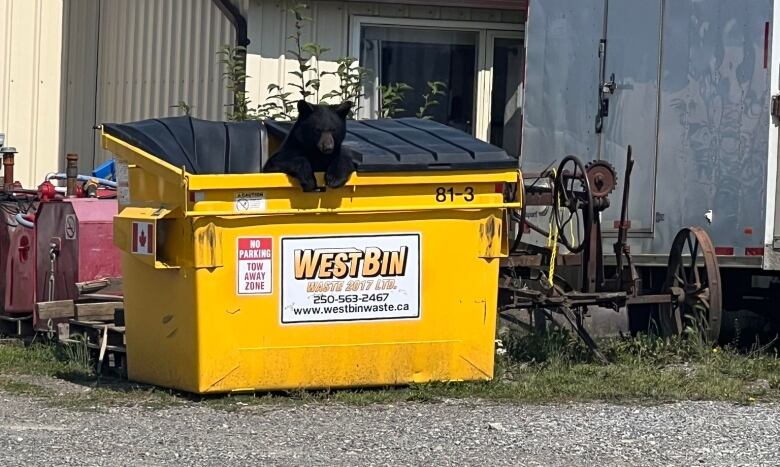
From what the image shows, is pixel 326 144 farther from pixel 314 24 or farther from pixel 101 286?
pixel 314 24

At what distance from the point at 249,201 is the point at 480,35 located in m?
6.00

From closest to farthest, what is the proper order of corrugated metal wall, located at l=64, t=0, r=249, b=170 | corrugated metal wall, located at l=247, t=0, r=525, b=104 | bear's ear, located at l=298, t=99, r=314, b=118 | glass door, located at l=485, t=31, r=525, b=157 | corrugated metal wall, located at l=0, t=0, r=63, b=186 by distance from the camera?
bear's ear, located at l=298, t=99, r=314, b=118 < corrugated metal wall, located at l=247, t=0, r=525, b=104 < corrugated metal wall, located at l=64, t=0, r=249, b=170 < glass door, located at l=485, t=31, r=525, b=157 < corrugated metal wall, located at l=0, t=0, r=63, b=186

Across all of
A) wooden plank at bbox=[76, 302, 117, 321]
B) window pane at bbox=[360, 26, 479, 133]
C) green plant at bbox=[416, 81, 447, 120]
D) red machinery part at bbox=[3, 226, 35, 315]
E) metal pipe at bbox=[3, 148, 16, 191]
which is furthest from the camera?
window pane at bbox=[360, 26, 479, 133]

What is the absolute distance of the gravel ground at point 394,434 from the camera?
260 inches

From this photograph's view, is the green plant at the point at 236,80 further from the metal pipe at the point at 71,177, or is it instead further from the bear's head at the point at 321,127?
the bear's head at the point at 321,127

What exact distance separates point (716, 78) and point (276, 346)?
13.0 feet

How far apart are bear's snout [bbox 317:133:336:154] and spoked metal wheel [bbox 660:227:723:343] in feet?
9.48

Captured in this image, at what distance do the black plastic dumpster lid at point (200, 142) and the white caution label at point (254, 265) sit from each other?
0.60 m

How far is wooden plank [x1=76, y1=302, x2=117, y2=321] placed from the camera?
31.0 feet

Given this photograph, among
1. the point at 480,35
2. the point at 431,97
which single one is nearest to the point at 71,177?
the point at 431,97

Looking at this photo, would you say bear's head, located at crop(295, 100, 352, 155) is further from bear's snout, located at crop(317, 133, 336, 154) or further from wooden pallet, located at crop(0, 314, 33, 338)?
wooden pallet, located at crop(0, 314, 33, 338)

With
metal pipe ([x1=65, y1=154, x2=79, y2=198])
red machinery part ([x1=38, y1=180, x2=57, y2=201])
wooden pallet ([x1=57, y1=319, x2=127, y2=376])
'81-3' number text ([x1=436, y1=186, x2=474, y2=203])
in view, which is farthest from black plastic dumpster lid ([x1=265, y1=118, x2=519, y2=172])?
metal pipe ([x1=65, y1=154, x2=79, y2=198])

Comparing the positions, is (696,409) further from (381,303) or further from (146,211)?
(146,211)

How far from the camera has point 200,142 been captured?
8891mm
